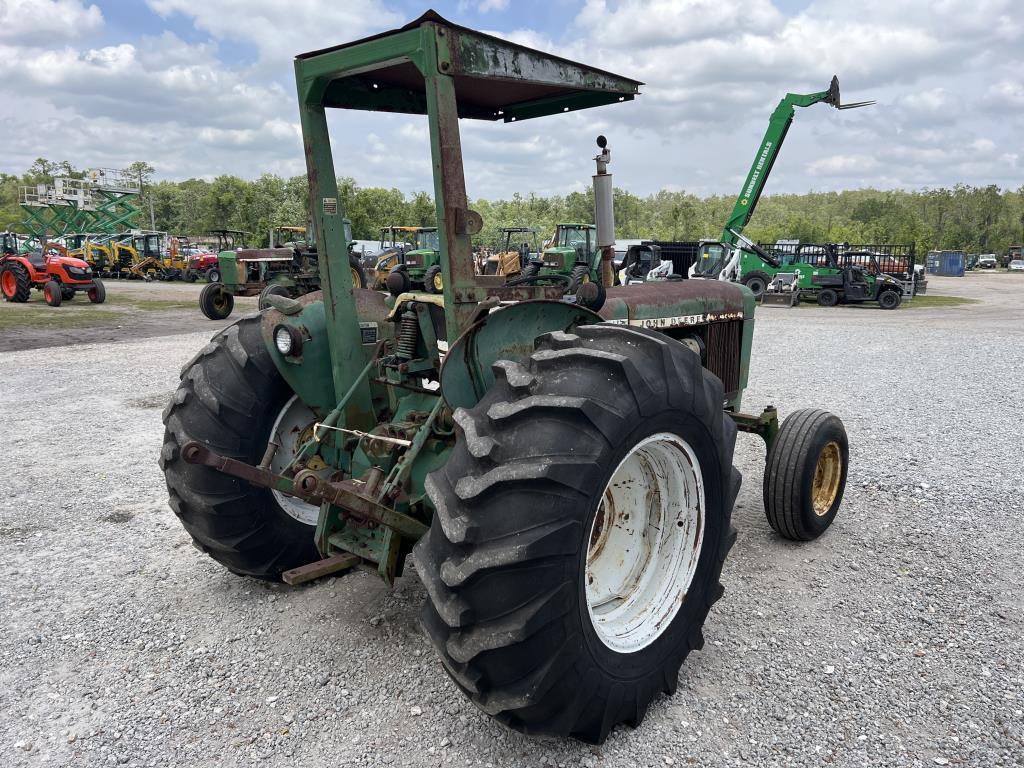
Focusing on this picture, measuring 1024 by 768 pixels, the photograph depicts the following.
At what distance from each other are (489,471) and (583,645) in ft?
2.22

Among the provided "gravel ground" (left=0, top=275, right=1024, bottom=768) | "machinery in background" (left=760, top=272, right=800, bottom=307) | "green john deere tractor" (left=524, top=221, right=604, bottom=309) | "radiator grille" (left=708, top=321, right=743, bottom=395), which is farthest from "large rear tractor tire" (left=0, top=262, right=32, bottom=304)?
"machinery in background" (left=760, top=272, right=800, bottom=307)

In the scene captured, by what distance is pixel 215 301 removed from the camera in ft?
60.3

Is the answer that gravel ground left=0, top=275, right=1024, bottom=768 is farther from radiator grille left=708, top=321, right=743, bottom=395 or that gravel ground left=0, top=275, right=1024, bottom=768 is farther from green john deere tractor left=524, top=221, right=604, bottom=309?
green john deere tractor left=524, top=221, right=604, bottom=309

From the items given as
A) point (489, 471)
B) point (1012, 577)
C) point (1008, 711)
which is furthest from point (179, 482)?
point (1012, 577)

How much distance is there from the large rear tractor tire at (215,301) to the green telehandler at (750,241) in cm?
1397

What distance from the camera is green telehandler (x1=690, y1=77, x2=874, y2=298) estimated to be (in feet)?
63.1

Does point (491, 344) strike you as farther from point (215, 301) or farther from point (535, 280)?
point (215, 301)

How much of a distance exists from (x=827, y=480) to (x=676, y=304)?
1475 millimetres

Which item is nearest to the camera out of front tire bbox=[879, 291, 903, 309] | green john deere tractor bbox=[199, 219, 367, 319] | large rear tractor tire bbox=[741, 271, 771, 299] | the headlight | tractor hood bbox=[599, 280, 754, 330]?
the headlight

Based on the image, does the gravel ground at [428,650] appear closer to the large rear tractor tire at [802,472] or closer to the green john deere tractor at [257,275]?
the large rear tractor tire at [802,472]

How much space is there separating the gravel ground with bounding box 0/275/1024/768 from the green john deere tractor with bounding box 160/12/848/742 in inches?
11.8

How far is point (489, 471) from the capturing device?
2166 millimetres

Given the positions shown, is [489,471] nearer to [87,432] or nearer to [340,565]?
[340,565]

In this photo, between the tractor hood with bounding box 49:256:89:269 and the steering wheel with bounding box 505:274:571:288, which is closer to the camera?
the steering wheel with bounding box 505:274:571:288
